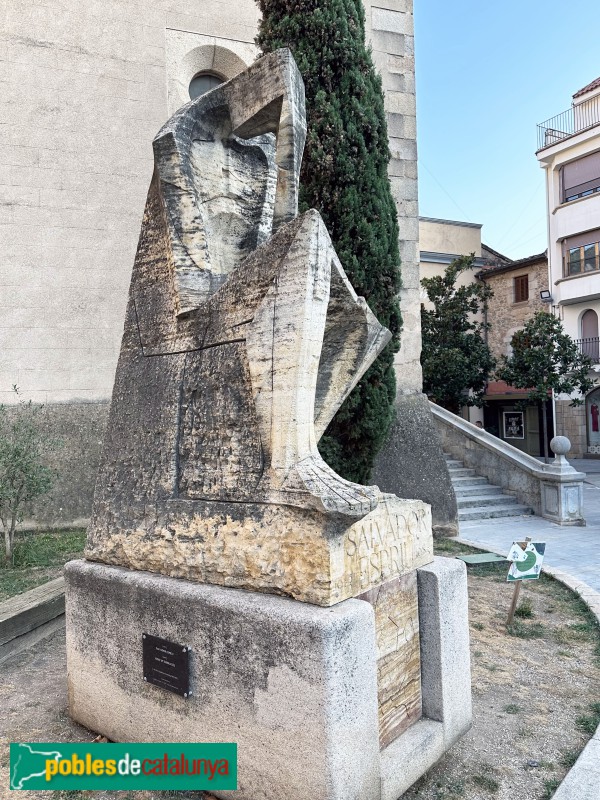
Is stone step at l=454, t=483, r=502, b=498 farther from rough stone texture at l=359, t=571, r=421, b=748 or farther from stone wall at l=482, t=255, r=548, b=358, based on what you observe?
stone wall at l=482, t=255, r=548, b=358

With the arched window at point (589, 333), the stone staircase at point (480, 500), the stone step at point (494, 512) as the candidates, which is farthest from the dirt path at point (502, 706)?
the arched window at point (589, 333)

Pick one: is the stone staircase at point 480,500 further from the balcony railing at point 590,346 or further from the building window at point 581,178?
the building window at point 581,178

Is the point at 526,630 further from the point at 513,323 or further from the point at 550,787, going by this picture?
the point at 513,323

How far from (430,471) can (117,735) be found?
592 cm

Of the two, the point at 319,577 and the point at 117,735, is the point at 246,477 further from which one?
the point at 117,735

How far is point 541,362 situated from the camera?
13641 mm

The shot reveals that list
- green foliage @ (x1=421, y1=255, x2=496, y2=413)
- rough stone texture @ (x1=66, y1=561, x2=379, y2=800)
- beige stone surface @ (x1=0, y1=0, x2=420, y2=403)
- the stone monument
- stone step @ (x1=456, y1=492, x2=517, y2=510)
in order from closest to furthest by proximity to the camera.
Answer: rough stone texture @ (x1=66, y1=561, x2=379, y2=800), the stone monument, beige stone surface @ (x1=0, y1=0, x2=420, y2=403), stone step @ (x1=456, y1=492, x2=517, y2=510), green foliage @ (x1=421, y1=255, x2=496, y2=413)

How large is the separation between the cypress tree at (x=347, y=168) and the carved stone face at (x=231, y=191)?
365cm

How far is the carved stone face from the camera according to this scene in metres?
→ 2.88

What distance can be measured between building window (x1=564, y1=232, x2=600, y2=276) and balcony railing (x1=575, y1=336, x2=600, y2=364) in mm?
2321

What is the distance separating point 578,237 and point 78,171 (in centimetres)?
1850

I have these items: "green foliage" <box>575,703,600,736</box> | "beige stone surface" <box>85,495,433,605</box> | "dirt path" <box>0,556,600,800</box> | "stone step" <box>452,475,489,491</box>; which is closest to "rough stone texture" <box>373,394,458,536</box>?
"stone step" <box>452,475,489,491</box>

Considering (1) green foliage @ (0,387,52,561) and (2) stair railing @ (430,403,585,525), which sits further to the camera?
(2) stair railing @ (430,403,585,525)

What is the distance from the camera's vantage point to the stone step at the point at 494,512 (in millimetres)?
8820
